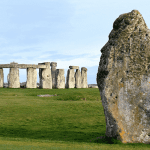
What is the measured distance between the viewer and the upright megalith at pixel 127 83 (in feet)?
26.8

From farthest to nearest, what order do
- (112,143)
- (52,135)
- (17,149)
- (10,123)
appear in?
(10,123) → (52,135) → (112,143) → (17,149)

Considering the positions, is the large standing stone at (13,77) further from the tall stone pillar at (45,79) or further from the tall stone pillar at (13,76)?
the tall stone pillar at (45,79)

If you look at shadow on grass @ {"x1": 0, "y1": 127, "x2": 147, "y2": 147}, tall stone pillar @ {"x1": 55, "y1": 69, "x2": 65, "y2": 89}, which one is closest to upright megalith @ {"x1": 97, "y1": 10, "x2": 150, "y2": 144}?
shadow on grass @ {"x1": 0, "y1": 127, "x2": 147, "y2": 147}

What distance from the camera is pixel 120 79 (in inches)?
328

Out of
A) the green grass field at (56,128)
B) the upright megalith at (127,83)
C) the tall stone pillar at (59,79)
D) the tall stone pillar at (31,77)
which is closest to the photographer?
the green grass field at (56,128)

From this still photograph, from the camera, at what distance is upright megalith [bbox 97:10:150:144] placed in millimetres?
8164

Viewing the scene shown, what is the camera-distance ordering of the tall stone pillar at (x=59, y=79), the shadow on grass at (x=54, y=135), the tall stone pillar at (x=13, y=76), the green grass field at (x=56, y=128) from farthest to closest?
the tall stone pillar at (x=59, y=79) → the tall stone pillar at (x=13, y=76) → the shadow on grass at (x=54, y=135) → the green grass field at (x=56, y=128)

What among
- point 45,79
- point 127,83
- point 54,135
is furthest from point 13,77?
point 127,83

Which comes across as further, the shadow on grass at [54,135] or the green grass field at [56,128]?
the shadow on grass at [54,135]

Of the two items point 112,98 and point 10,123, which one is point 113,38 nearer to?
point 112,98

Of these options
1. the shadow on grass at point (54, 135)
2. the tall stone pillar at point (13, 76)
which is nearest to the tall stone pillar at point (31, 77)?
the tall stone pillar at point (13, 76)

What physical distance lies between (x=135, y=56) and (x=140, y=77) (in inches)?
27.2

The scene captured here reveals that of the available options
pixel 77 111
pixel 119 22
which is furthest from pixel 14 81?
pixel 119 22

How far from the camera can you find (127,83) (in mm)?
8281
